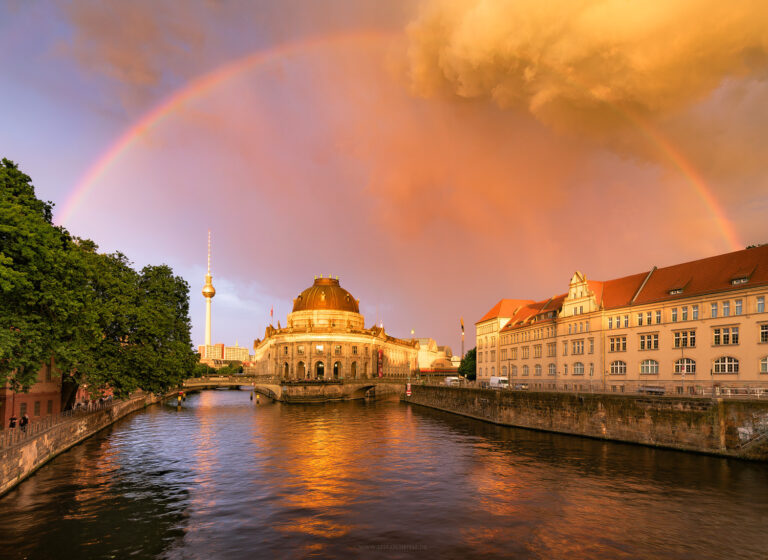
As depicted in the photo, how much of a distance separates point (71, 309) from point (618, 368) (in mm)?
63304

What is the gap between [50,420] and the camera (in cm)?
4059

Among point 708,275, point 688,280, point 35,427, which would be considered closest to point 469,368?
point 688,280

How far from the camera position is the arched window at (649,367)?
60.8 metres

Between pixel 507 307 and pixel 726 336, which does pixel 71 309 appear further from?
pixel 507 307

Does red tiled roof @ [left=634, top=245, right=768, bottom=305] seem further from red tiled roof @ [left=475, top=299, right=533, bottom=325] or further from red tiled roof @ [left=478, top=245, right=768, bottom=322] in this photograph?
red tiled roof @ [left=475, top=299, right=533, bottom=325]

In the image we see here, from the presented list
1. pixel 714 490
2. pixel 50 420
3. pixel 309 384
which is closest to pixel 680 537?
pixel 714 490

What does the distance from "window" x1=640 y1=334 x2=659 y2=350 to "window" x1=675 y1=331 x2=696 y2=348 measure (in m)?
2.89

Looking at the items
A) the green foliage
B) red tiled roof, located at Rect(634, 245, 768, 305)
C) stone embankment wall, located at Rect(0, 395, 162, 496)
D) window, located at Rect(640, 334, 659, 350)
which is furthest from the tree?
the green foliage

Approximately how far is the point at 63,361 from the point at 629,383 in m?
61.1

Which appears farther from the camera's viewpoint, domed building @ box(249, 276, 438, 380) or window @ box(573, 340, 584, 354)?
domed building @ box(249, 276, 438, 380)

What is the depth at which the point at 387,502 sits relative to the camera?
29.8 metres

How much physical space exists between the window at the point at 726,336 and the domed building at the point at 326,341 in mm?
102301

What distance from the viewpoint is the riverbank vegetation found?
30.2 m

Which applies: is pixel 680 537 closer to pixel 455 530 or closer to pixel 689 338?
pixel 455 530
